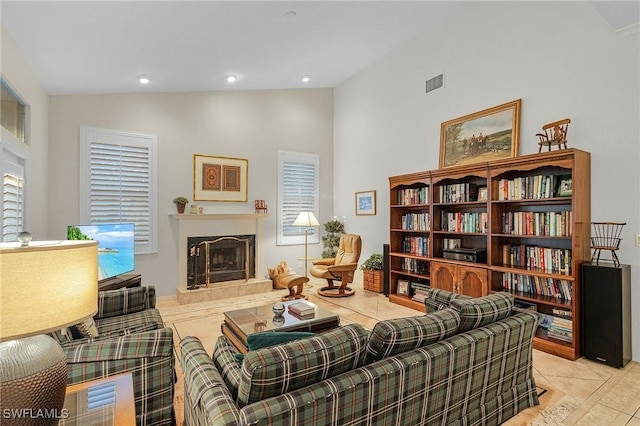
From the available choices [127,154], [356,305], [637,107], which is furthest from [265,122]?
[637,107]

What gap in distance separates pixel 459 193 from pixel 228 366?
3697 mm

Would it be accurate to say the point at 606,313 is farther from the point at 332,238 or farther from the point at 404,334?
the point at 332,238

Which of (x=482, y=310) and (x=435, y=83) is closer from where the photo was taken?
(x=482, y=310)

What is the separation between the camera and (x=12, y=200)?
3.06 m

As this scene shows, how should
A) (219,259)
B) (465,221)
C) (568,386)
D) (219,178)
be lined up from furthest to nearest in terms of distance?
(219,178)
(219,259)
(465,221)
(568,386)

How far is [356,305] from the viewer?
4.91 metres

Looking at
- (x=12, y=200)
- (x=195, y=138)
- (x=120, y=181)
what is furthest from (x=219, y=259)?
(x=12, y=200)

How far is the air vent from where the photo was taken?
16.0 ft

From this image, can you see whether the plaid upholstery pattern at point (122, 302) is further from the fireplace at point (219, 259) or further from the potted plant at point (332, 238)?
the potted plant at point (332, 238)

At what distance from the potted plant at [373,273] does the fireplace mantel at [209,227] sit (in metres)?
1.88

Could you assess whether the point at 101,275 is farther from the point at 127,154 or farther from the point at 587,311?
the point at 587,311

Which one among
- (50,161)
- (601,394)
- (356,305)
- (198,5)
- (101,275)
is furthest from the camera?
(356,305)

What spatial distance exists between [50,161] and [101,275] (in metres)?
2.04

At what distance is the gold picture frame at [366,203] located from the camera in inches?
238
